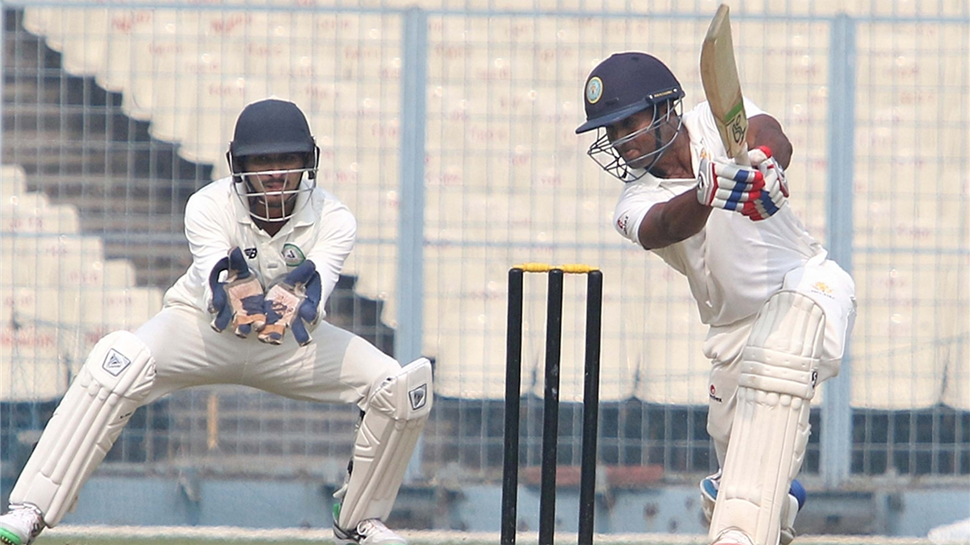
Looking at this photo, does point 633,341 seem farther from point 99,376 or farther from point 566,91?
point 99,376

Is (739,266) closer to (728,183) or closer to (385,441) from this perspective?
(728,183)

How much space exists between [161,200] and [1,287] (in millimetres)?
626

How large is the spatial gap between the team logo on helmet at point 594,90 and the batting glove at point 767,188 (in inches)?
21.4

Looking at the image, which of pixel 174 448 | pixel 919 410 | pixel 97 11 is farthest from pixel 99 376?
pixel 919 410

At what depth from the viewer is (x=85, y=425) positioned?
4031 mm

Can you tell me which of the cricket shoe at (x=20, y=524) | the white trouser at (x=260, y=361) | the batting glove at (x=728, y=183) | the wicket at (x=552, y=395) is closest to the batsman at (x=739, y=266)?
the batting glove at (x=728, y=183)

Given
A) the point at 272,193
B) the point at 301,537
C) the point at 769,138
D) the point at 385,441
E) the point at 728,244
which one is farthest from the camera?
the point at 301,537

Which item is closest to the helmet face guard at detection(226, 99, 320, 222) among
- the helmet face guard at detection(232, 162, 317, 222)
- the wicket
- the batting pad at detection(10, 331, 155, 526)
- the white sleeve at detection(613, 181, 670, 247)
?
the helmet face guard at detection(232, 162, 317, 222)

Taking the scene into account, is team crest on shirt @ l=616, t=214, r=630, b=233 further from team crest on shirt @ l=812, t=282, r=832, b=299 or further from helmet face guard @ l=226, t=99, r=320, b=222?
helmet face guard @ l=226, t=99, r=320, b=222

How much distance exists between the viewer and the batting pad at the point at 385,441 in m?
4.23

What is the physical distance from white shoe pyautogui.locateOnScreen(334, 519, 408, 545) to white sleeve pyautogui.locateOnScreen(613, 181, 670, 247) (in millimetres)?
1046

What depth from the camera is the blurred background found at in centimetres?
557

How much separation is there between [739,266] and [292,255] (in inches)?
46.1

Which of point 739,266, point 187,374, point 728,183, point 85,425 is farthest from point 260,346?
point 728,183
